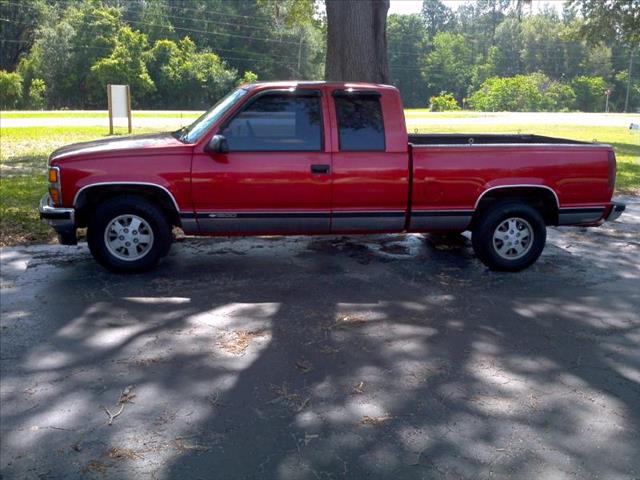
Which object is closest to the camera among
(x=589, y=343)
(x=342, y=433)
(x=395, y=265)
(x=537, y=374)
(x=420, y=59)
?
(x=342, y=433)

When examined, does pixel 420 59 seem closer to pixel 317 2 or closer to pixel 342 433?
pixel 317 2

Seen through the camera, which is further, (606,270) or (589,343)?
(606,270)

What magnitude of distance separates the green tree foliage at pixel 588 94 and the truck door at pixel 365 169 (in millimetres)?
74546

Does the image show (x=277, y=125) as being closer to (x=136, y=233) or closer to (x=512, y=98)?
(x=136, y=233)

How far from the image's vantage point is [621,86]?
8094cm

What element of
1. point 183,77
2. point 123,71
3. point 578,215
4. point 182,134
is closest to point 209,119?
point 182,134

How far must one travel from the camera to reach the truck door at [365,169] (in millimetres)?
7086

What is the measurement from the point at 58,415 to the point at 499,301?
4.05 meters

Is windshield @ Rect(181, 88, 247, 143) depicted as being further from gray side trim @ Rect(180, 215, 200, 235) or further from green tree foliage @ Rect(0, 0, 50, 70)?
green tree foliage @ Rect(0, 0, 50, 70)

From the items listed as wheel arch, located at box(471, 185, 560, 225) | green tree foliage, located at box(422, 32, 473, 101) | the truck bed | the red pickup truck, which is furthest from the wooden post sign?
green tree foliage, located at box(422, 32, 473, 101)

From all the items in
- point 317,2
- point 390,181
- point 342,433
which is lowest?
point 342,433

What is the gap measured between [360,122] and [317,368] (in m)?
3.14

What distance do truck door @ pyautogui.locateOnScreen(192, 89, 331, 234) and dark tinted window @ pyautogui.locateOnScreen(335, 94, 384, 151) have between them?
0.23 m

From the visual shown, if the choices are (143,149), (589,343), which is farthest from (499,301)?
(143,149)
